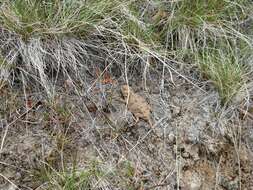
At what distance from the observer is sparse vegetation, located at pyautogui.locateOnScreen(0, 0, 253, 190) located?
6.69 feet

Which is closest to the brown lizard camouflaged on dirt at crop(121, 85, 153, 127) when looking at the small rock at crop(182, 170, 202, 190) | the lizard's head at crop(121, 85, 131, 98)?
the lizard's head at crop(121, 85, 131, 98)

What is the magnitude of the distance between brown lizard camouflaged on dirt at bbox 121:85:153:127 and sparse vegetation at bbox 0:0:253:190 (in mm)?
36

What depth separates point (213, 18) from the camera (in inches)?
98.4

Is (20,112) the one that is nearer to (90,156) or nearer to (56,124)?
(56,124)

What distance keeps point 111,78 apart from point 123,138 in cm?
32

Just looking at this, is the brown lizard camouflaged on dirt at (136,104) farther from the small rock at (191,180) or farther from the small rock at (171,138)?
the small rock at (191,180)

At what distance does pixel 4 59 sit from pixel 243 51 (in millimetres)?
1130

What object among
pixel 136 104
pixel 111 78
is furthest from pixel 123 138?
pixel 111 78

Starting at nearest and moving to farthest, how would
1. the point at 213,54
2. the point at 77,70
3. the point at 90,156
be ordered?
1. the point at 90,156
2. the point at 77,70
3. the point at 213,54

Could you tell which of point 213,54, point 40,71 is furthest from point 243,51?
point 40,71

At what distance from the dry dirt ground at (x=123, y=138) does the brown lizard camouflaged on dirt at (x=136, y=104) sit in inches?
0.8

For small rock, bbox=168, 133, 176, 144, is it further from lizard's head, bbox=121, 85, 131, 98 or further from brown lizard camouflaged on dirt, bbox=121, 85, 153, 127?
lizard's head, bbox=121, 85, 131, 98

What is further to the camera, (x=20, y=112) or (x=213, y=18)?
(x=213, y=18)

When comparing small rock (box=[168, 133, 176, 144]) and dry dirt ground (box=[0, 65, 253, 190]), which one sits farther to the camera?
small rock (box=[168, 133, 176, 144])
